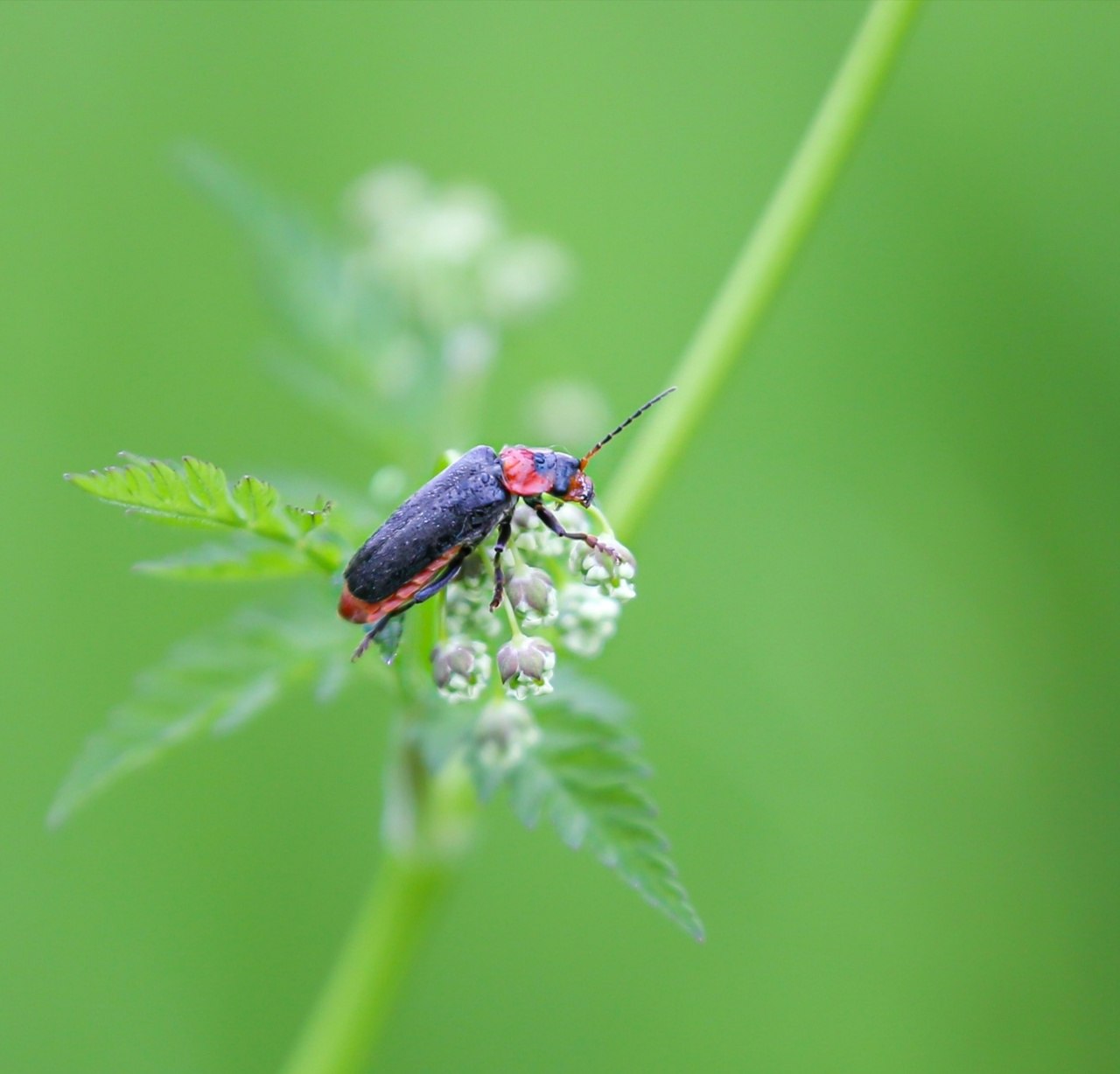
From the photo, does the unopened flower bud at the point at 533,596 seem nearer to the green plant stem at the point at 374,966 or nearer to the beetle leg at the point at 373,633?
the beetle leg at the point at 373,633

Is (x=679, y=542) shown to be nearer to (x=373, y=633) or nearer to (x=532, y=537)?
(x=532, y=537)

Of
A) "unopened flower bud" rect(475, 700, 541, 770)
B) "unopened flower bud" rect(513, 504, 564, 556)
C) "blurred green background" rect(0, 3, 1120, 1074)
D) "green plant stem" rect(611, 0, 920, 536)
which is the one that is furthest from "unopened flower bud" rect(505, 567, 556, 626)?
"blurred green background" rect(0, 3, 1120, 1074)

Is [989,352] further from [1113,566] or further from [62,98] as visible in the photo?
[62,98]

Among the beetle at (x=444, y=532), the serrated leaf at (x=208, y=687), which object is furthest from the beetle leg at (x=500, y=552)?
the serrated leaf at (x=208, y=687)

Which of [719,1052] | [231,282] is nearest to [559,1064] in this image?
[719,1052]

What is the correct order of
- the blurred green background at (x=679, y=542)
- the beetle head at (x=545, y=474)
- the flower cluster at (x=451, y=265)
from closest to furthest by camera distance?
1. the beetle head at (x=545, y=474)
2. the flower cluster at (x=451, y=265)
3. the blurred green background at (x=679, y=542)
